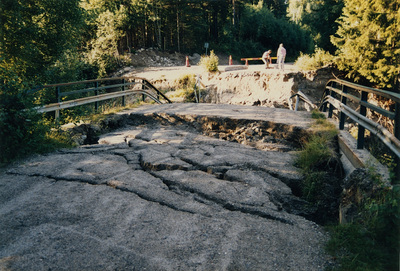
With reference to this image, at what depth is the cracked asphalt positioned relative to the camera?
2.83 meters

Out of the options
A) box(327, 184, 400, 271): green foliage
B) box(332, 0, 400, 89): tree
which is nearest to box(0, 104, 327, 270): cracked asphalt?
box(327, 184, 400, 271): green foliage

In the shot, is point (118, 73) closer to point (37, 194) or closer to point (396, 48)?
point (396, 48)

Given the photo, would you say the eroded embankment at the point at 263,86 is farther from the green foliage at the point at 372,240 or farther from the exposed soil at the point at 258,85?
the green foliage at the point at 372,240

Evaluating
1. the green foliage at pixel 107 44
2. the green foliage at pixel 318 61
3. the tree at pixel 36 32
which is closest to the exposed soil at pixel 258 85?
the green foliage at pixel 318 61

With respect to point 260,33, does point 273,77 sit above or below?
below

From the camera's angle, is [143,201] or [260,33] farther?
[260,33]

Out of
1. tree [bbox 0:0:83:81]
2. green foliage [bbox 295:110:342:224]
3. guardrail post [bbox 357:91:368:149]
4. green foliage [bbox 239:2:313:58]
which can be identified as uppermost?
green foliage [bbox 239:2:313:58]

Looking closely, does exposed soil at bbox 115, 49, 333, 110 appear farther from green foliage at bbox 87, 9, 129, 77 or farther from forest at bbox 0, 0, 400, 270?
green foliage at bbox 87, 9, 129, 77

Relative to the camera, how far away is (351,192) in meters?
3.79

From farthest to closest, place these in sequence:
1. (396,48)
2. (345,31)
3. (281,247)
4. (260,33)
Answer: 1. (260,33)
2. (345,31)
3. (396,48)
4. (281,247)

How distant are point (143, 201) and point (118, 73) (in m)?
30.6

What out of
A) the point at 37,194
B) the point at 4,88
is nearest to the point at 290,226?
A: the point at 37,194

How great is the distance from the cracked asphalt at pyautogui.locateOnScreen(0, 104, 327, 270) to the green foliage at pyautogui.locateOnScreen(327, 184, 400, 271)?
0.19 metres

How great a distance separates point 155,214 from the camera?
3.65 m
